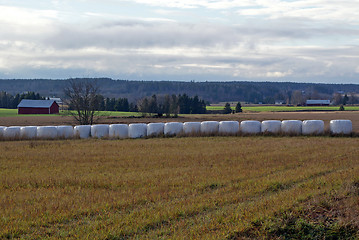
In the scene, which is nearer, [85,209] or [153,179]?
→ [85,209]

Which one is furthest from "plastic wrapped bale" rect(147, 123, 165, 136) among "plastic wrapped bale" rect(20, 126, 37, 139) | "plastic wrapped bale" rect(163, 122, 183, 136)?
"plastic wrapped bale" rect(20, 126, 37, 139)

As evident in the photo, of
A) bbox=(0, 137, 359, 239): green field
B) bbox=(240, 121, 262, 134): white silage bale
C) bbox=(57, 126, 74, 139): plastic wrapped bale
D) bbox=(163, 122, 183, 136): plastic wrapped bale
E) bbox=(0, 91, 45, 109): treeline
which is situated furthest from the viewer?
bbox=(0, 91, 45, 109): treeline

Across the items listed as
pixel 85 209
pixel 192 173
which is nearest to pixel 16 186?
pixel 85 209

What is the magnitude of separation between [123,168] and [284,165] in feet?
17.7

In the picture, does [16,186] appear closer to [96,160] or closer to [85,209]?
[85,209]

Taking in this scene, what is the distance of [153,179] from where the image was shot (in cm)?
1280

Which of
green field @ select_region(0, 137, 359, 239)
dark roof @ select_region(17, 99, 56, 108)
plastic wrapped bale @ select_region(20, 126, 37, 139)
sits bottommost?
green field @ select_region(0, 137, 359, 239)

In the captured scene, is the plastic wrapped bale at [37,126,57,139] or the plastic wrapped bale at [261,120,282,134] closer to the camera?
the plastic wrapped bale at [37,126,57,139]

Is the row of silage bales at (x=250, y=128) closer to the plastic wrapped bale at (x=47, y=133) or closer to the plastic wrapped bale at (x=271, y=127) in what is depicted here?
the plastic wrapped bale at (x=271, y=127)

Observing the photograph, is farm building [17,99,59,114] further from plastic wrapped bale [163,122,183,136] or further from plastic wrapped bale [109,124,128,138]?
plastic wrapped bale [163,122,183,136]

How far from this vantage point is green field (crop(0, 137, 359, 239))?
7965 mm

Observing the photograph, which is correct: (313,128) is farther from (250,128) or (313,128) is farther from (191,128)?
(191,128)

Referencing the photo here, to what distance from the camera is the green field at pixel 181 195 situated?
7965 mm

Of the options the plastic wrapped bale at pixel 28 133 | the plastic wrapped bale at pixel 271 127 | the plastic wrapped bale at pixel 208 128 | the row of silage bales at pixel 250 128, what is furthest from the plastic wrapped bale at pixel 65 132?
the plastic wrapped bale at pixel 271 127
